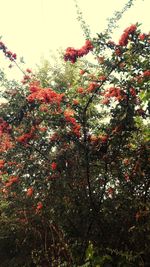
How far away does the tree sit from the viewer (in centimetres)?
620

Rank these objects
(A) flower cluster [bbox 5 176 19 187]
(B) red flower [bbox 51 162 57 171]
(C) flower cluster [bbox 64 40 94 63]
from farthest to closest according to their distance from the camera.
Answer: (A) flower cluster [bbox 5 176 19 187], (B) red flower [bbox 51 162 57 171], (C) flower cluster [bbox 64 40 94 63]

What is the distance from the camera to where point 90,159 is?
23.7 ft

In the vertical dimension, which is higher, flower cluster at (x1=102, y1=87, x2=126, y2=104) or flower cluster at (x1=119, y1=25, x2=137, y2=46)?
flower cluster at (x1=119, y1=25, x2=137, y2=46)

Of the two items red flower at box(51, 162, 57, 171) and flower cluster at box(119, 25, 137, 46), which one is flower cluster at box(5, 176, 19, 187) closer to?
red flower at box(51, 162, 57, 171)

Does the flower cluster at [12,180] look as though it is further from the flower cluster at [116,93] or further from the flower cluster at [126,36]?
the flower cluster at [126,36]

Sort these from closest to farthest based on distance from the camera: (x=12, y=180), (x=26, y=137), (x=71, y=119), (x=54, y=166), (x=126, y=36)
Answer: (x=126, y=36), (x=71, y=119), (x=54, y=166), (x=26, y=137), (x=12, y=180)

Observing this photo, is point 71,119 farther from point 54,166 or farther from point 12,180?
point 12,180

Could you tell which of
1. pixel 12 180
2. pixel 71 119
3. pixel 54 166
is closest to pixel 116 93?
pixel 71 119

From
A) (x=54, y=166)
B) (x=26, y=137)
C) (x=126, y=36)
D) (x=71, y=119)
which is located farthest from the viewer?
(x=26, y=137)

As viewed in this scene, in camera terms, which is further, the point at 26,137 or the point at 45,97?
the point at 26,137

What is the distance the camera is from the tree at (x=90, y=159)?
20.4ft

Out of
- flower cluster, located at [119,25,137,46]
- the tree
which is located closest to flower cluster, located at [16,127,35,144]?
the tree

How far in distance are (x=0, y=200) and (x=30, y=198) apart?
175 cm

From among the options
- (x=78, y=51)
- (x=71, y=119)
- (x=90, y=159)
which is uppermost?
(x=78, y=51)
